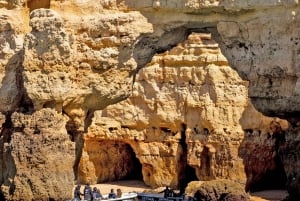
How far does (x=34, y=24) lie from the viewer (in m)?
15.9

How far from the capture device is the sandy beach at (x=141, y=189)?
24719 millimetres

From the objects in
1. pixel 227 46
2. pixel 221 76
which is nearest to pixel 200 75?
pixel 221 76

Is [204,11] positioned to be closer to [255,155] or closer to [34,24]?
[34,24]

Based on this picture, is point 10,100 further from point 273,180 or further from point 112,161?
point 273,180

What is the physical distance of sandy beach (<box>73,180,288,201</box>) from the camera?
24719 mm

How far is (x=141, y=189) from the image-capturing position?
2659cm

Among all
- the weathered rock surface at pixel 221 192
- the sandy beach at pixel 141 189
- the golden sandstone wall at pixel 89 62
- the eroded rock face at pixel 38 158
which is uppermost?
the golden sandstone wall at pixel 89 62

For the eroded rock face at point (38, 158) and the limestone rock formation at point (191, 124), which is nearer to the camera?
the eroded rock face at point (38, 158)

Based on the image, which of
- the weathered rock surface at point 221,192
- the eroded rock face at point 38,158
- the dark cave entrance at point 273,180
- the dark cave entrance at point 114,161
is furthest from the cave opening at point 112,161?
the eroded rock face at point 38,158

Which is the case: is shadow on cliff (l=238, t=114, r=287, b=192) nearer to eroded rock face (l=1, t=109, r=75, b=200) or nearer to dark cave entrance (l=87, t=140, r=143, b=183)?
dark cave entrance (l=87, t=140, r=143, b=183)

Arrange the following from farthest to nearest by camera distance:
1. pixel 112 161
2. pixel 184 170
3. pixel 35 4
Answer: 1. pixel 112 161
2. pixel 184 170
3. pixel 35 4

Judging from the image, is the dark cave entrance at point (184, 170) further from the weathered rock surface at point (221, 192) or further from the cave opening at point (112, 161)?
the weathered rock surface at point (221, 192)

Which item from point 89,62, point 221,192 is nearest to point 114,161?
point 221,192

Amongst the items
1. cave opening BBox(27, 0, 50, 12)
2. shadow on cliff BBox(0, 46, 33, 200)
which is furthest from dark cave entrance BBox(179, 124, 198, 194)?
shadow on cliff BBox(0, 46, 33, 200)
